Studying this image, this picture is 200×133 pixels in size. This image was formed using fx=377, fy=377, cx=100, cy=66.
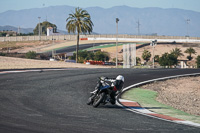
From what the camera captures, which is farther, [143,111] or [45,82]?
[45,82]

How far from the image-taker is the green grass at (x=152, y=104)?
1416 centimetres

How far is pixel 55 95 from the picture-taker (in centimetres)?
1795

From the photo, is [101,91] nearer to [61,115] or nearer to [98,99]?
[98,99]

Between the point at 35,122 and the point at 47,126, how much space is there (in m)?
0.62

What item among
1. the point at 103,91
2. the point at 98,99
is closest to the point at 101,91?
the point at 103,91

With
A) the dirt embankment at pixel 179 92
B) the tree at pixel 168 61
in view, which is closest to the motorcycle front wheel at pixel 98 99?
the dirt embankment at pixel 179 92

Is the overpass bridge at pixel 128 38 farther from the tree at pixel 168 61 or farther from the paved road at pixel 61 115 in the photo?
the paved road at pixel 61 115

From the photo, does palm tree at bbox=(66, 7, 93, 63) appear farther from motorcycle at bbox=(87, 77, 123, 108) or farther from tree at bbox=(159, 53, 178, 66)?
motorcycle at bbox=(87, 77, 123, 108)

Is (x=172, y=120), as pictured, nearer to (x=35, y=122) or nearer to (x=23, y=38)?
(x=35, y=122)

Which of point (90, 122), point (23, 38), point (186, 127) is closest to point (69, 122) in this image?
point (90, 122)

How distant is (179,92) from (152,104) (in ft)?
23.7

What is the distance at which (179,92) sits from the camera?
24.2 meters

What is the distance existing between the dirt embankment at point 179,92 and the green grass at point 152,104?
0.57m

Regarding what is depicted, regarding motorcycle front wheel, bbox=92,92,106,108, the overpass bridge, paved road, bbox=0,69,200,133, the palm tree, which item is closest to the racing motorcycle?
motorcycle front wheel, bbox=92,92,106,108
